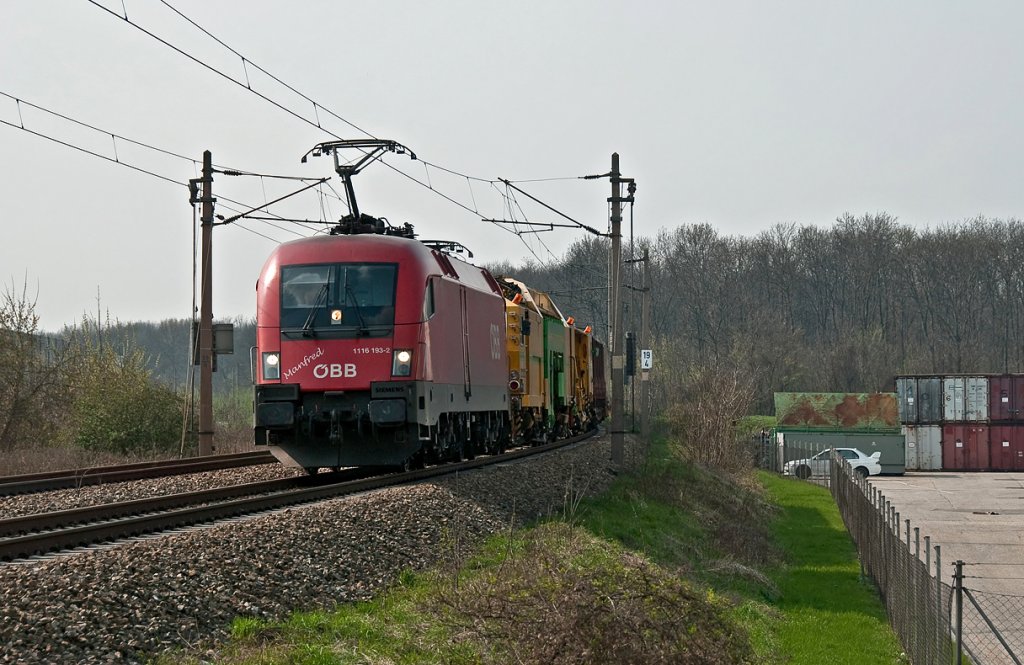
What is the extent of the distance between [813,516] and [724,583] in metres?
13.9

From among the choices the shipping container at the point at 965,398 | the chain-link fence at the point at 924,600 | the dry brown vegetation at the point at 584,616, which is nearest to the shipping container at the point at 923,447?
the shipping container at the point at 965,398

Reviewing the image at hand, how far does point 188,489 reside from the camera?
16.4 metres

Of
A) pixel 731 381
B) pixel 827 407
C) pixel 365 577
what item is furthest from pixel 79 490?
Answer: pixel 827 407

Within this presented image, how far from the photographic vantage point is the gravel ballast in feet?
24.7

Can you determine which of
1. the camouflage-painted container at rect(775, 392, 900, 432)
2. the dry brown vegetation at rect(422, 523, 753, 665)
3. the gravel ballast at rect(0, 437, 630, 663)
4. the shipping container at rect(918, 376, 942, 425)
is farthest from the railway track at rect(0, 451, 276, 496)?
the shipping container at rect(918, 376, 942, 425)

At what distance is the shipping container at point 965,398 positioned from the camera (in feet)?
173

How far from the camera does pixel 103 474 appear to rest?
58.0ft

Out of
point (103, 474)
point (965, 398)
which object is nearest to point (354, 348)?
point (103, 474)

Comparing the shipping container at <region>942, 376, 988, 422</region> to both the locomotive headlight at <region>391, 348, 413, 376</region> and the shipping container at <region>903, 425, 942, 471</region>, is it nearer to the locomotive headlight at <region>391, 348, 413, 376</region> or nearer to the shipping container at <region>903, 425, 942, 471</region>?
the shipping container at <region>903, 425, 942, 471</region>

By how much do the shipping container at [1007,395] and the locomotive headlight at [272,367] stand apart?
4311 centimetres

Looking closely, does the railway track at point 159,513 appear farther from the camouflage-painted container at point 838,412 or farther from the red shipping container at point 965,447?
the red shipping container at point 965,447

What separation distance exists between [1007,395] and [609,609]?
49.2 metres

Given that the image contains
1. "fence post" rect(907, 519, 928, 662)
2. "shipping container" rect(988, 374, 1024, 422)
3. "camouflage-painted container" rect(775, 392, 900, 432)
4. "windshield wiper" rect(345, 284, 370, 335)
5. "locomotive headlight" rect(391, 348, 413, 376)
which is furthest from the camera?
"camouflage-painted container" rect(775, 392, 900, 432)

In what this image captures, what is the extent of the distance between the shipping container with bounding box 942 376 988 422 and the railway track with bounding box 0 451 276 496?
127 ft
